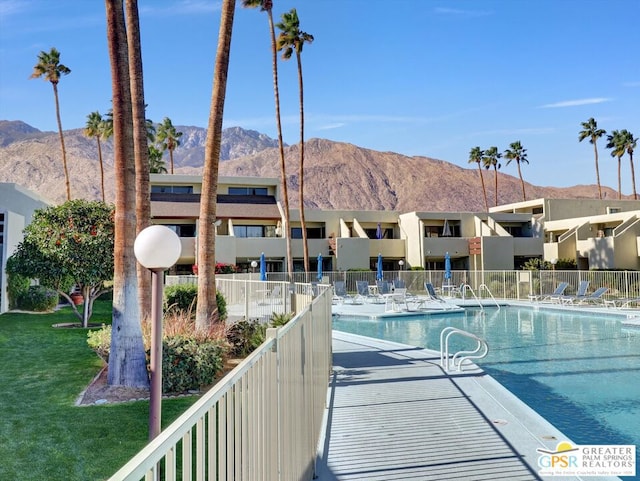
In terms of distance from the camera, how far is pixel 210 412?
2.00m

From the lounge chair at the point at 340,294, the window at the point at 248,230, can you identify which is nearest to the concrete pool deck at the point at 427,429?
the lounge chair at the point at 340,294

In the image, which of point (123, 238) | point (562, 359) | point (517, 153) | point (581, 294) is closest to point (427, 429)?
point (123, 238)

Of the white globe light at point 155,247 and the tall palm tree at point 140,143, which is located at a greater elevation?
the tall palm tree at point 140,143

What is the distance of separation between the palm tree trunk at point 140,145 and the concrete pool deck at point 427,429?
431 cm

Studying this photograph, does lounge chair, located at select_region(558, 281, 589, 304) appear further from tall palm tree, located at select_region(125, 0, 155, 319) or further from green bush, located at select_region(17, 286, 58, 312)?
green bush, located at select_region(17, 286, 58, 312)

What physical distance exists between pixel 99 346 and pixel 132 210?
3.03 meters

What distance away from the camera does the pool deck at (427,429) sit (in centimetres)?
496

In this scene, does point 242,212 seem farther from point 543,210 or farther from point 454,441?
point 454,441

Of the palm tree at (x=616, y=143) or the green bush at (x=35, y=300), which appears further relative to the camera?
the palm tree at (x=616, y=143)

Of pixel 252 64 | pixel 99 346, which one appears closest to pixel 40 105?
pixel 252 64

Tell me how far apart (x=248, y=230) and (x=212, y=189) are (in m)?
28.0

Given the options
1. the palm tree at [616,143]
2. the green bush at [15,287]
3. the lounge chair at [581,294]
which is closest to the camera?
the green bush at [15,287]

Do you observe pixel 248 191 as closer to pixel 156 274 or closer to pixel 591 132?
pixel 156 274

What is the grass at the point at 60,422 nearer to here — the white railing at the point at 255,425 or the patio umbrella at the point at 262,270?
the white railing at the point at 255,425
